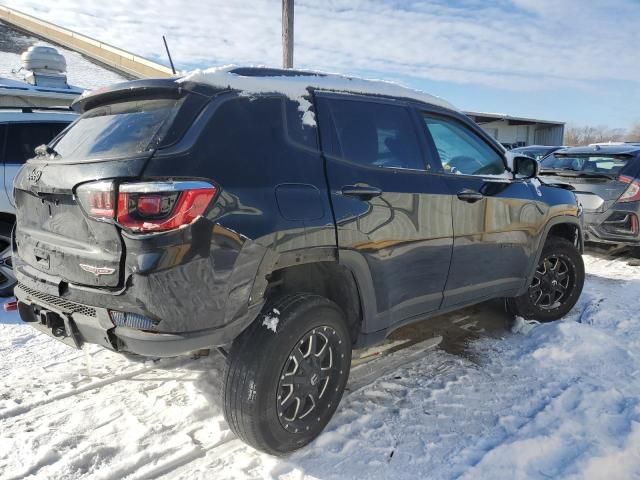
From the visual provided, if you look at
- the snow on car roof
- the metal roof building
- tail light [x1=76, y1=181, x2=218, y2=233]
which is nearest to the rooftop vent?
the snow on car roof

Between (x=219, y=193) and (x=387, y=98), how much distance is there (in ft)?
5.19

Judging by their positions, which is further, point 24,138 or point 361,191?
point 24,138

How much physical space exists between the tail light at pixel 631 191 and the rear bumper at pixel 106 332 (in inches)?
250

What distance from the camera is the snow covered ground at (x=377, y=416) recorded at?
2.64 m

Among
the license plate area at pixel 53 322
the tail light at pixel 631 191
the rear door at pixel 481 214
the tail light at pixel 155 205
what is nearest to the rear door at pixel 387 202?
the rear door at pixel 481 214

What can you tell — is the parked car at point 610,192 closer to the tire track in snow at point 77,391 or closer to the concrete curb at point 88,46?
the tire track in snow at point 77,391

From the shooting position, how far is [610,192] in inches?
277

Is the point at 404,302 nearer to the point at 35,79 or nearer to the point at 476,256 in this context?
the point at 476,256

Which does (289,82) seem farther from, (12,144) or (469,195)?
(12,144)

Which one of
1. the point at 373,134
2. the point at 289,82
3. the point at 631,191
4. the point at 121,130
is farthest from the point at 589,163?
the point at 121,130

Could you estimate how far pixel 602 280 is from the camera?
630cm

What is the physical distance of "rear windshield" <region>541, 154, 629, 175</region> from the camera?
23.6 feet

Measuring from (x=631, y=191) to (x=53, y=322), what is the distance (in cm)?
718

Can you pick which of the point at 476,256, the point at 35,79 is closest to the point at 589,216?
the point at 476,256
